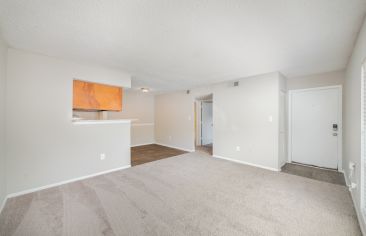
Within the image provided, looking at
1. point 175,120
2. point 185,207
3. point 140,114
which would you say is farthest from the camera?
point 140,114

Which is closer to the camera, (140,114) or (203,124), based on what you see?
(203,124)

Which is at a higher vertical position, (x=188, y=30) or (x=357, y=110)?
(x=188, y=30)

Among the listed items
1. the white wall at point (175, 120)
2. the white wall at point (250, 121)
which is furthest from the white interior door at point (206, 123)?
the white wall at point (250, 121)

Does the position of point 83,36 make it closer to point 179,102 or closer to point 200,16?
point 200,16

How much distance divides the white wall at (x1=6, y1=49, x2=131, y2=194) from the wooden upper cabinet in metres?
0.17

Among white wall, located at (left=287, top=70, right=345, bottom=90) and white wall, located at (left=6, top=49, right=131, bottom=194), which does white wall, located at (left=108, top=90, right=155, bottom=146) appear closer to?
white wall, located at (left=6, top=49, right=131, bottom=194)

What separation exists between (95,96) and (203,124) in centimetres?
430

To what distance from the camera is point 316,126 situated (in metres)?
3.60

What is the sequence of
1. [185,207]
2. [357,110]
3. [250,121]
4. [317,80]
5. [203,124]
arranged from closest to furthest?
[357,110] < [185,207] < [317,80] < [250,121] < [203,124]

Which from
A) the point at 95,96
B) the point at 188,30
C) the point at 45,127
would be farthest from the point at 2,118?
the point at 188,30

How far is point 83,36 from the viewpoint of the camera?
1.94 metres

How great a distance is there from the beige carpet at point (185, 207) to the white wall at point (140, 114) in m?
3.39

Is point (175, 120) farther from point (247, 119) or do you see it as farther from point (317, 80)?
point (317, 80)

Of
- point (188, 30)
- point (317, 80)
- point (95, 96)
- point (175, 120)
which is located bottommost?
point (175, 120)
